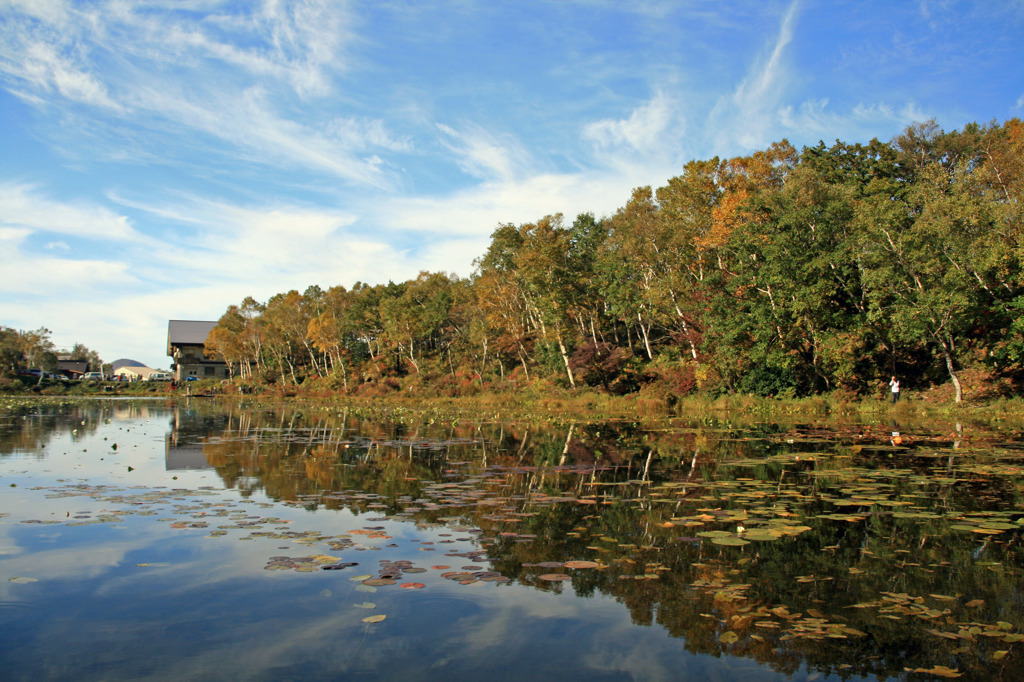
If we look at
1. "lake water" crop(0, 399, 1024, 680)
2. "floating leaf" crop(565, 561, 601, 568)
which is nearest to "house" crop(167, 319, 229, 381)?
"lake water" crop(0, 399, 1024, 680)

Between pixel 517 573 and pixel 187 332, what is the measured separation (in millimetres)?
105479

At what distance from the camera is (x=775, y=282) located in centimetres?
2936

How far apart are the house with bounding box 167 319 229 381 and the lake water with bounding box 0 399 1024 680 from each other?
3699 inches

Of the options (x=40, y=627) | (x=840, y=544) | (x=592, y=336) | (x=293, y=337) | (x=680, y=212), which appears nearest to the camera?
(x=40, y=627)

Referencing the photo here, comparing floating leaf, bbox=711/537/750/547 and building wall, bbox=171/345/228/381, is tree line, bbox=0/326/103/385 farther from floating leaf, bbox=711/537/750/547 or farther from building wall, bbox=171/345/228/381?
floating leaf, bbox=711/537/750/547

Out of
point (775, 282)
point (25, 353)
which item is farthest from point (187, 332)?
point (775, 282)

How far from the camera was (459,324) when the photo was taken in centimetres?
5922

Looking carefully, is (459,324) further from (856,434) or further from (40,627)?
(40,627)

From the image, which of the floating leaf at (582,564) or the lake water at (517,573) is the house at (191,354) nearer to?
the lake water at (517,573)

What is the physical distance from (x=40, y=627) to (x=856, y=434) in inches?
746

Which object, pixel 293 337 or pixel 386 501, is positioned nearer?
pixel 386 501

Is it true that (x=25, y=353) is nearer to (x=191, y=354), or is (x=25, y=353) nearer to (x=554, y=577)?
(x=191, y=354)

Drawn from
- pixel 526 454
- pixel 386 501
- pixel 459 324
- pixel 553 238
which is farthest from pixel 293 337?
pixel 386 501

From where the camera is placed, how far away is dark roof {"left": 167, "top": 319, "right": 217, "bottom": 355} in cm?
9594
